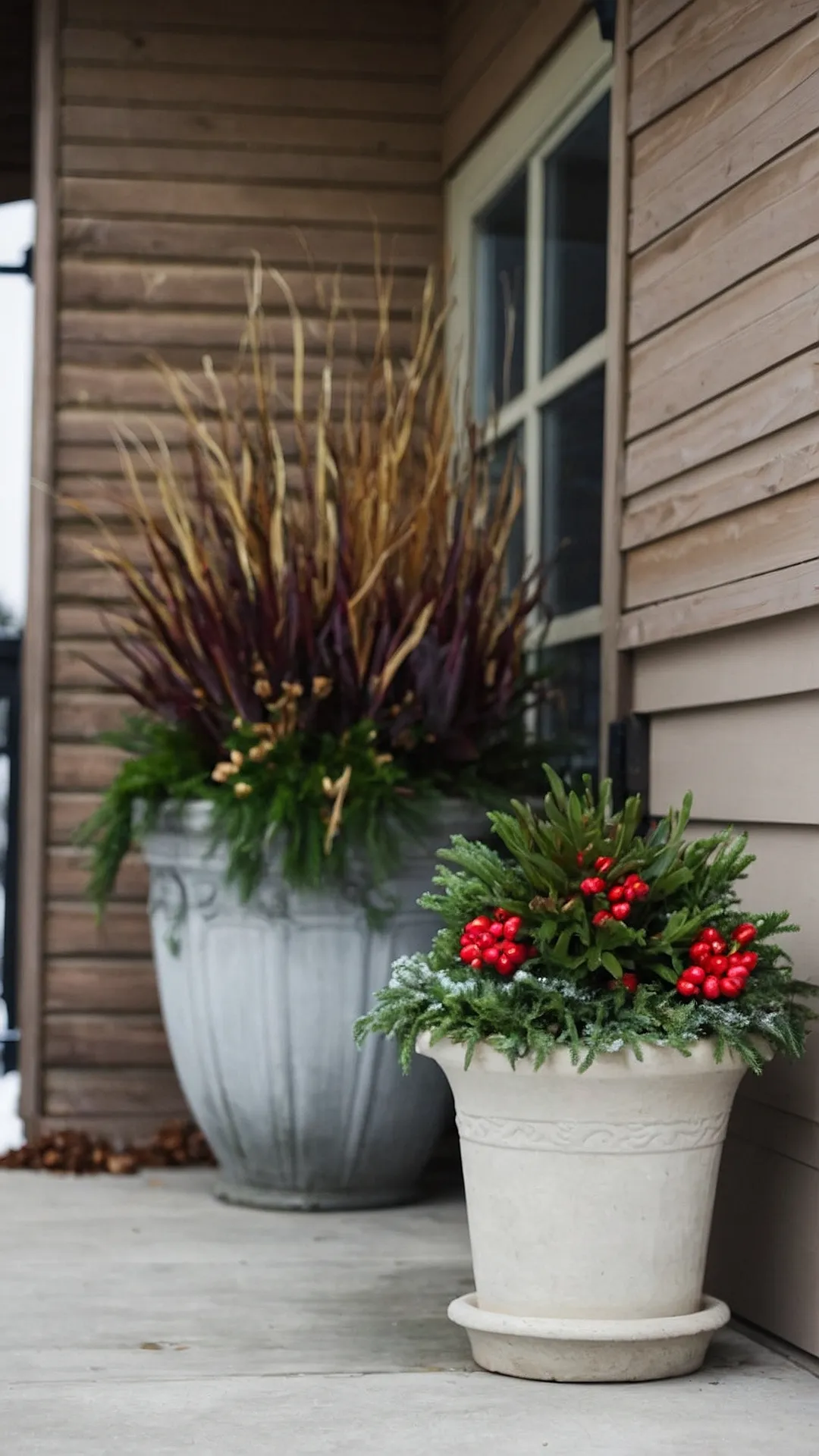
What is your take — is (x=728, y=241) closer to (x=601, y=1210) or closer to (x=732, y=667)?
(x=732, y=667)

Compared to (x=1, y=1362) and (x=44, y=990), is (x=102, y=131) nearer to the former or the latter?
(x=44, y=990)

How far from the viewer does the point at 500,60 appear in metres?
3.51

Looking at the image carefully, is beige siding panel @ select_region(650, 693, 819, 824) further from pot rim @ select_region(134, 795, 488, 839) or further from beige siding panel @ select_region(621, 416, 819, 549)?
pot rim @ select_region(134, 795, 488, 839)

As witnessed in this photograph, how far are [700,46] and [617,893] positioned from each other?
4.04ft

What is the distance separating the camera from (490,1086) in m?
1.98

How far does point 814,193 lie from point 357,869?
1295 mm

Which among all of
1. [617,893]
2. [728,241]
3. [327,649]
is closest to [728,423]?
[728,241]

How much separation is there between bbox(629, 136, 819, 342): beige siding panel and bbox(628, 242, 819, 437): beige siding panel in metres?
0.02

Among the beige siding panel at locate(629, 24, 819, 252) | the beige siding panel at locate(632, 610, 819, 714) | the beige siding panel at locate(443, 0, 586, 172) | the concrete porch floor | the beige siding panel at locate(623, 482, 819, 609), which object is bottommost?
the concrete porch floor

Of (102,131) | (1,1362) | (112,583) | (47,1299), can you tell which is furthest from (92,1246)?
(102,131)

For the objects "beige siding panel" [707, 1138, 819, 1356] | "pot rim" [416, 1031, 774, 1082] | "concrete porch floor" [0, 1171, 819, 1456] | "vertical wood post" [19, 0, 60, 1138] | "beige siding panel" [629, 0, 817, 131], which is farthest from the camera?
"vertical wood post" [19, 0, 60, 1138]

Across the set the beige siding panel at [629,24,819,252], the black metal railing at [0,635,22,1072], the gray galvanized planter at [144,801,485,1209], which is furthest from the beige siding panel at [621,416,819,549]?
the black metal railing at [0,635,22,1072]

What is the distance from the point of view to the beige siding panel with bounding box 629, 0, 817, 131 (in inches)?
86.6

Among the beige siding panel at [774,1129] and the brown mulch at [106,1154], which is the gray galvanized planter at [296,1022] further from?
the beige siding panel at [774,1129]
